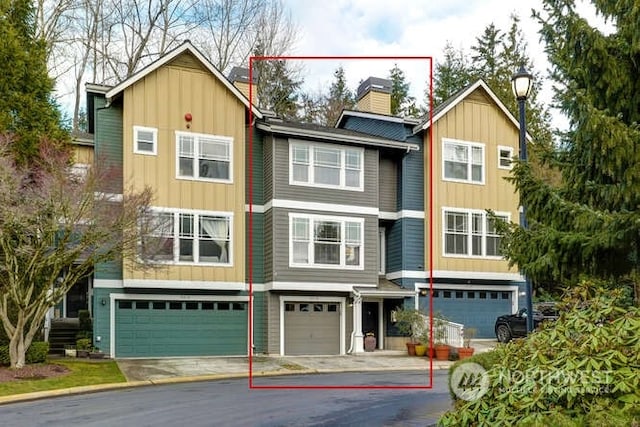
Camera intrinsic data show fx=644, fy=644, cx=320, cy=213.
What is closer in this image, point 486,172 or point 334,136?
point 334,136

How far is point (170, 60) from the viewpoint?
21.5 metres

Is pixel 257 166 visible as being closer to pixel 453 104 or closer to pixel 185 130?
pixel 185 130

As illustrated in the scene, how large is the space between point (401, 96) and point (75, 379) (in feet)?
126

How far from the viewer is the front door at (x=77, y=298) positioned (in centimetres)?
2595

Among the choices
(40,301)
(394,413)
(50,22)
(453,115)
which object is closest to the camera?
(394,413)

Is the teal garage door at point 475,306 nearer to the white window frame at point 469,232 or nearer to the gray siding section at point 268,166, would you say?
the white window frame at point 469,232

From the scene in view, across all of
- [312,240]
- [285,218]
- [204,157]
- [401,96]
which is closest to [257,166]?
[204,157]

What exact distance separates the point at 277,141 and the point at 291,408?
12430 millimetres

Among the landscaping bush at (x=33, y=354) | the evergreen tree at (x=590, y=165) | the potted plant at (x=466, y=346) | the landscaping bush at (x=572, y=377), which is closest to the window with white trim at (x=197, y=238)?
the landscaping bush at (x=33, y=354)

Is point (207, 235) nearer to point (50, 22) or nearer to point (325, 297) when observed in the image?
point (325, 297)

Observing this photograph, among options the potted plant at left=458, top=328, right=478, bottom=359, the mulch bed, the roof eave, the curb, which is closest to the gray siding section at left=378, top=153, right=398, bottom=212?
the roof eave

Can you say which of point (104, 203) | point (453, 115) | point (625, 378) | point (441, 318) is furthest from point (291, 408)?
point (453, 115)

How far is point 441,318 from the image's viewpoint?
2205 centimetres

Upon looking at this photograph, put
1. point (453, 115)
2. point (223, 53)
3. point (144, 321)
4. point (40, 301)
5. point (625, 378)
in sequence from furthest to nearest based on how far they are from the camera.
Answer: point (223, 53), point (453, 115), point (144, 321), point (40, 301), point (625, 378)
